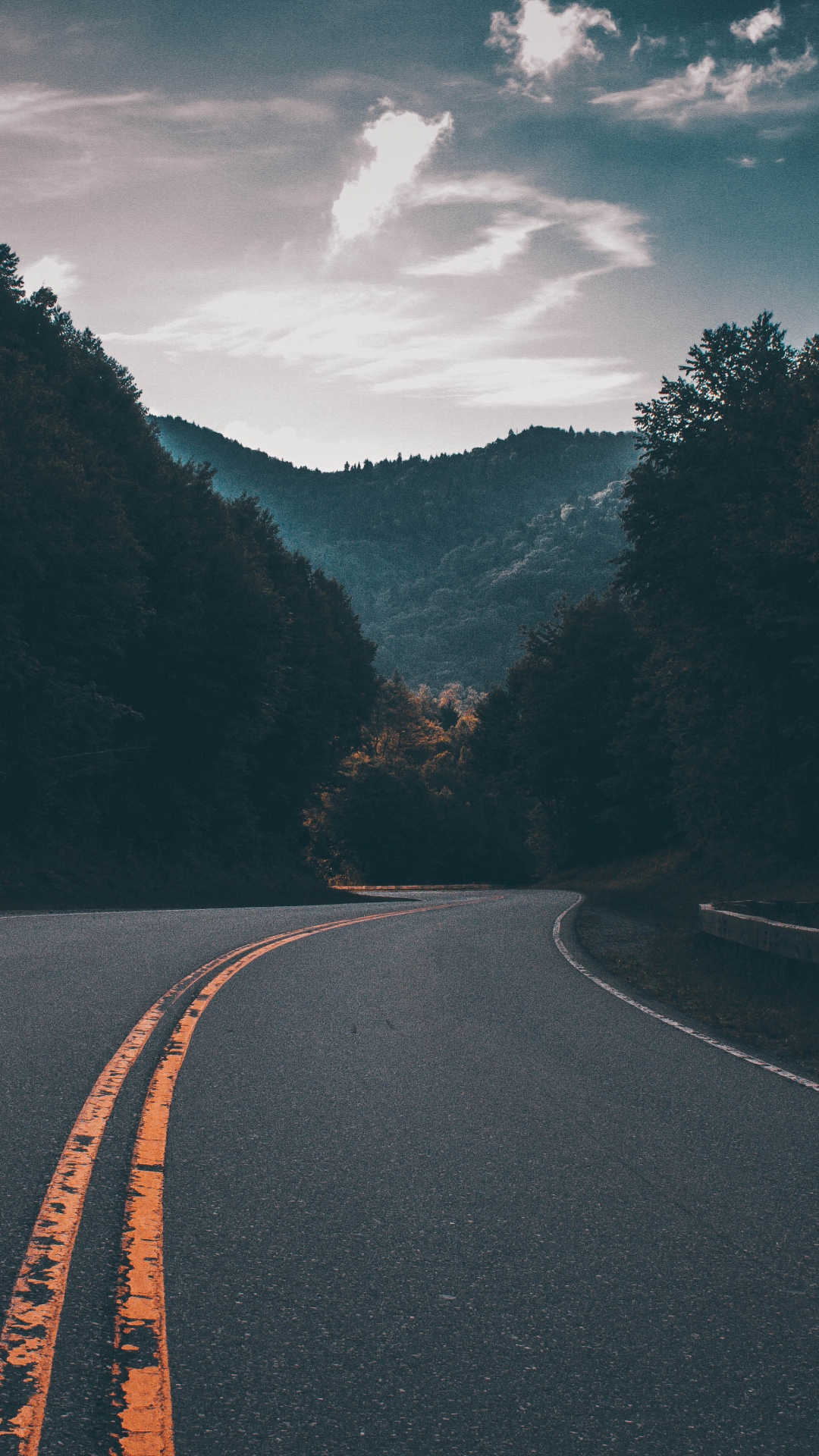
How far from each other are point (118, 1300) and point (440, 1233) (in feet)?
4.36

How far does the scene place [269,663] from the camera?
40.2 meters

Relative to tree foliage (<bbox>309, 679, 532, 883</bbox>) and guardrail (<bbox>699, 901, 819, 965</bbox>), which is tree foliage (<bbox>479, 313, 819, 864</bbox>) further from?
tree foliage (<bbox>309, 679, 532, 883</bbox>)

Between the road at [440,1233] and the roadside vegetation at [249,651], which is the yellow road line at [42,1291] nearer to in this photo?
the road at [440,1233]

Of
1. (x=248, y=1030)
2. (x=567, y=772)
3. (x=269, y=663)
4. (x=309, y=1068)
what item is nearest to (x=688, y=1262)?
(x=309, y=1068)

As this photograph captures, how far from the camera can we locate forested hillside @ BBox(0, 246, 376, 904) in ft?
94.6

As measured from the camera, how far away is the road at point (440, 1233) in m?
3.12

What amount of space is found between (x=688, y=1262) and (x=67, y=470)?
90.6ft

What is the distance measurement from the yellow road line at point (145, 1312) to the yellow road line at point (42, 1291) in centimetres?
19

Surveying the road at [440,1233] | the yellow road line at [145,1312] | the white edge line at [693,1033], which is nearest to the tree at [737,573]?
the white edge line at [693,1033]

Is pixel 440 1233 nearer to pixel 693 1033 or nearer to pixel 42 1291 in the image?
pixel 42 1291

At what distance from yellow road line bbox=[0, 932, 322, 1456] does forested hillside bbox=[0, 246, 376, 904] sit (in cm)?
2203

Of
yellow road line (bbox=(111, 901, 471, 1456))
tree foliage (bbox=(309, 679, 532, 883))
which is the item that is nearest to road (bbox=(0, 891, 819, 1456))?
yellow road line (bbox=(111, 901, 471, 1456))

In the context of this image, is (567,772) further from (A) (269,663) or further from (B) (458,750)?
(B) (458,750)

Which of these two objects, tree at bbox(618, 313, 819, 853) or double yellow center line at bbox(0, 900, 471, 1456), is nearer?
double yellow center line at bbox(0, 900, 471, 1456)
